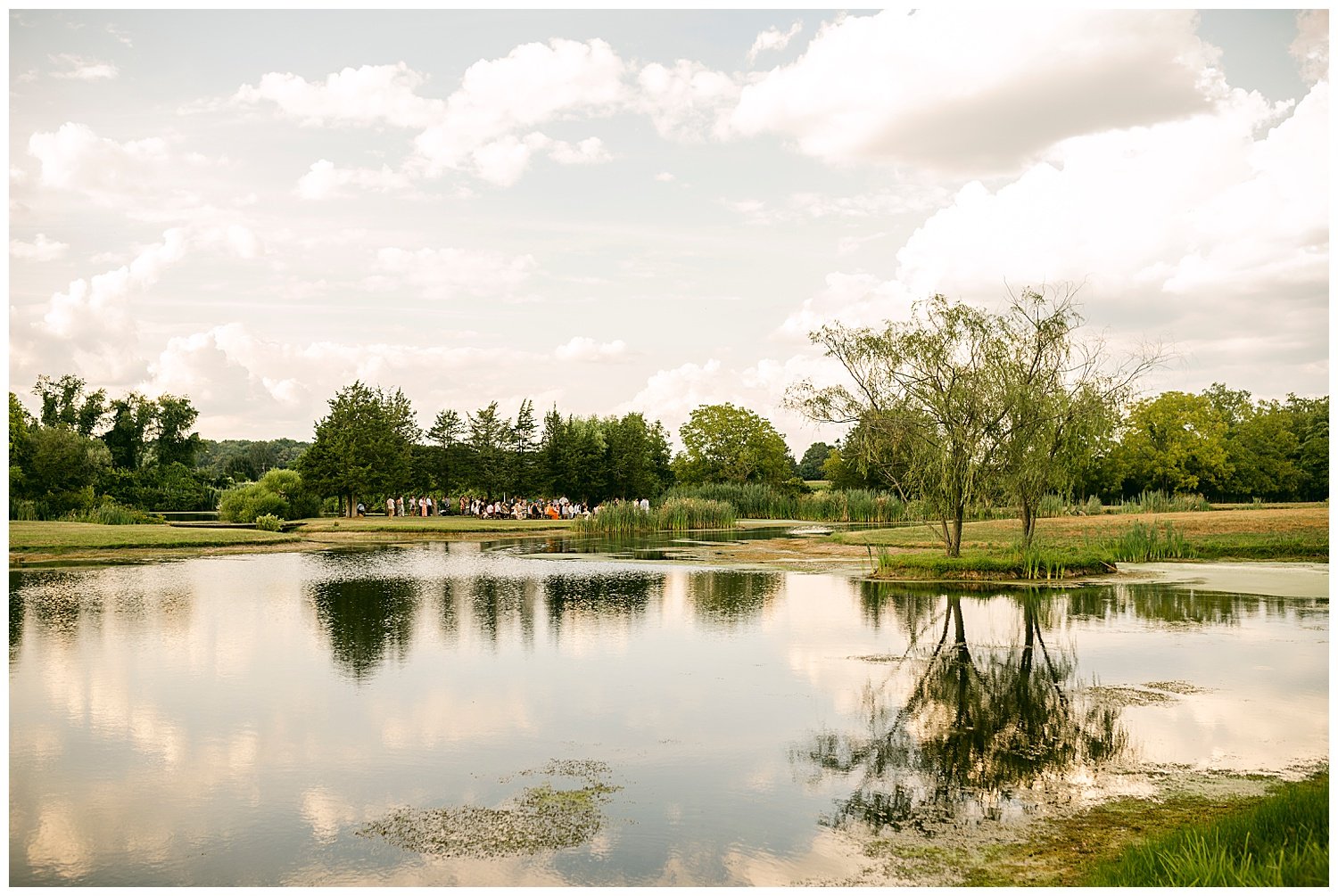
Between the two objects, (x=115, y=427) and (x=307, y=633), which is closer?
(x=307, y=633)

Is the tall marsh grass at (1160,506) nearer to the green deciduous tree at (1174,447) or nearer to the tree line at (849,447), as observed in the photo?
the tree line at (849,447)

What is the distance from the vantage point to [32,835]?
25.7 ft

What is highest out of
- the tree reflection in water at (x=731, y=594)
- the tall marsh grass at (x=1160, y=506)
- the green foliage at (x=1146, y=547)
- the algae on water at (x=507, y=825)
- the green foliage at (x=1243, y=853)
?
the tall marsh grass at (x=1160, y=506)

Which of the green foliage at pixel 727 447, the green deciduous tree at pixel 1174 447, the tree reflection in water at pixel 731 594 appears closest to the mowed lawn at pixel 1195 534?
the tree reflection in water at pixel 731 594

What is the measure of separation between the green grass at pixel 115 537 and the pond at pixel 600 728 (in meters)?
14.7

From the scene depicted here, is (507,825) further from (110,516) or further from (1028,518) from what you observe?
(110,516)

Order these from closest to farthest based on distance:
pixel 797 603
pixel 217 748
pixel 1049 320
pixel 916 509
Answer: pixel 217 748 → pixel 797 603 → pixel 1049 320 → pixel 916 509

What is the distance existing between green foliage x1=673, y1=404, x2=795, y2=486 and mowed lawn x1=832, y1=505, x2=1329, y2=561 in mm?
44704

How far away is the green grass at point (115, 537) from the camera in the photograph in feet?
112

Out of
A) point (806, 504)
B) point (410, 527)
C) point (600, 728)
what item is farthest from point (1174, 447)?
point (600, 728)

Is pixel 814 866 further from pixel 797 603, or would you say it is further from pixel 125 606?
pixel 125 606

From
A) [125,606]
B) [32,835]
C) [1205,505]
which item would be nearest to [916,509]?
[125,606]

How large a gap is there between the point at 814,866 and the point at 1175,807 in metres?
3.44

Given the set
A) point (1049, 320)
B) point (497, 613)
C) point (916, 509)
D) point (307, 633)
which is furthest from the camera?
point (916, 509)
